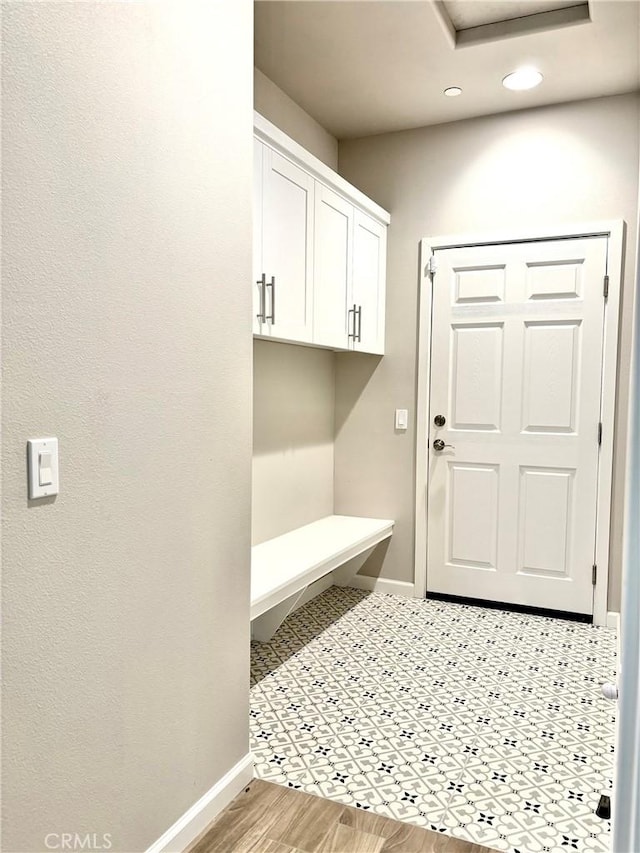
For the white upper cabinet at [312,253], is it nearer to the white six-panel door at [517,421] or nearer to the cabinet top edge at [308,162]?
the cabinet top edge at [308,162]

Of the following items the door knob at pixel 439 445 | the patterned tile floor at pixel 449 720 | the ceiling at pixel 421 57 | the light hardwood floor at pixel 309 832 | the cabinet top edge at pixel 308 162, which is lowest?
the light hardwood floor at pixel 309 832

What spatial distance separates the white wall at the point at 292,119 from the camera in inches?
118

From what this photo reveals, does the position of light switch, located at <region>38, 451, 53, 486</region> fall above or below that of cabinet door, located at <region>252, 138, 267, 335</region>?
below

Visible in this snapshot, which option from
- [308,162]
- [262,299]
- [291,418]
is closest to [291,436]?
[291,418]

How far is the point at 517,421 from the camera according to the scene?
3.45m

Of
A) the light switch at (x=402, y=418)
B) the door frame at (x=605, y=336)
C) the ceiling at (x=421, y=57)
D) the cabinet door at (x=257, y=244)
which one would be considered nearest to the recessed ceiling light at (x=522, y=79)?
the ceiling at (x=421, y=57)

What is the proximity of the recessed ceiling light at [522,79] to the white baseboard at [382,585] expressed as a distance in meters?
2.80

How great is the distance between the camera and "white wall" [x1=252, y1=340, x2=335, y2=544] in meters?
3.07

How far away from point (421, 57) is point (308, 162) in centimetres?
73

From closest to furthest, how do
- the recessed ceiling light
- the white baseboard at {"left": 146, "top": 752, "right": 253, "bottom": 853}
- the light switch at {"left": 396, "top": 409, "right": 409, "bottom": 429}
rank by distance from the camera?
the white baseboard at {"left": 146, "top": 752, "right": 253, "bottom": 853} < the recessed ceiling light < the light switch at {"left": 396, "top": 409, "right": 409, "bottom": 429}

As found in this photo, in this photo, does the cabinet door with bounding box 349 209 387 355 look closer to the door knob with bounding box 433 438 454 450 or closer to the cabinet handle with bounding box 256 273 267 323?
the door knob with bounding box 433 438 454 450

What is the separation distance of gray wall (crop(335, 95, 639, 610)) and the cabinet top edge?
11.0 inches

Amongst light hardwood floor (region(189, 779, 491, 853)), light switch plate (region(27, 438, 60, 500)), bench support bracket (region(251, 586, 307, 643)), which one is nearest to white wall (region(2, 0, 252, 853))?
light switch plate (region(27, 438, 60, 500))

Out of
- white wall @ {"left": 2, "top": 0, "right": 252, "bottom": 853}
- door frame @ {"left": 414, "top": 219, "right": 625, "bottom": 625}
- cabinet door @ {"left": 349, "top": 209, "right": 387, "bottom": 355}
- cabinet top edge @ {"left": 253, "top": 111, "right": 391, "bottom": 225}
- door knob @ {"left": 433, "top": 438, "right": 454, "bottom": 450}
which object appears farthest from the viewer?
door knob @ {"left": 433, "top": 438, "right": 454, "bottom": 450}
